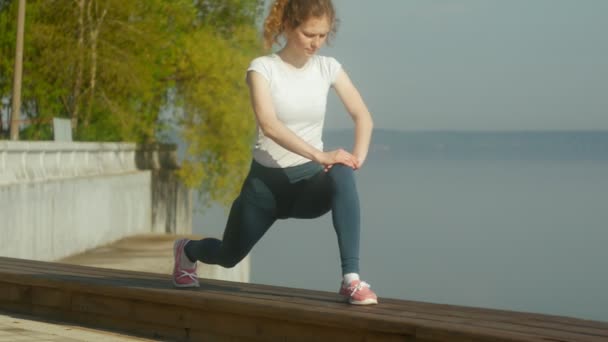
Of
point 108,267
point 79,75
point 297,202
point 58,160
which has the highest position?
point 79,75

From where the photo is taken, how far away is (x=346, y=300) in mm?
8203

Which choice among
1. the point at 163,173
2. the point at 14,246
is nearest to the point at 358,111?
the point at 14,246

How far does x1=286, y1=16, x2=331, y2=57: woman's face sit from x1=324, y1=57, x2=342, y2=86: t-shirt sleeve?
20 centimetres

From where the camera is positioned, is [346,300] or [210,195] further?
[210,195]

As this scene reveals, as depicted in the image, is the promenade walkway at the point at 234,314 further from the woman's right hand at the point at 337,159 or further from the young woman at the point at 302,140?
the woman's right hand at the point at 337,159

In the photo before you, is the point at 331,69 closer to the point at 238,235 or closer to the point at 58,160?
the point at 238,235

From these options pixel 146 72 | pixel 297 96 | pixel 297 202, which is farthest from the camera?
pixel 146 72

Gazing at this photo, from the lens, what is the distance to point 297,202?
7.96 meters

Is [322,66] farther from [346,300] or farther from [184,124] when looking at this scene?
[184,124]

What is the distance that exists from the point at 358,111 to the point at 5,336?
2.61 meters

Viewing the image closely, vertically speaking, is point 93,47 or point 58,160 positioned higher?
point 93,47

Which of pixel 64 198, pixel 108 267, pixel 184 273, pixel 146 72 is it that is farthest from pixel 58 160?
pixel 184 273

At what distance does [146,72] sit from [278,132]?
129 feet

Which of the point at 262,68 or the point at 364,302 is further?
the point at 364,302
